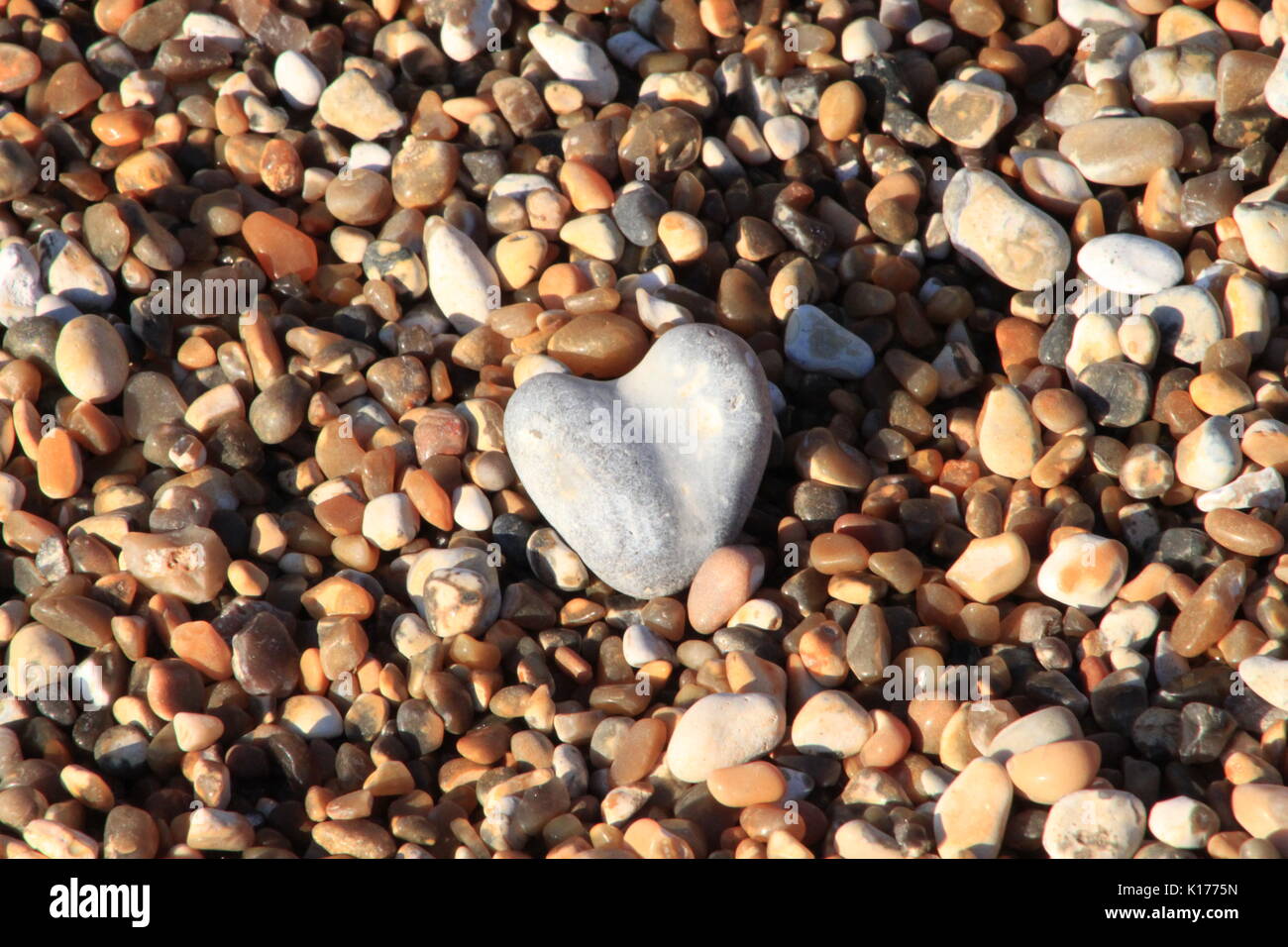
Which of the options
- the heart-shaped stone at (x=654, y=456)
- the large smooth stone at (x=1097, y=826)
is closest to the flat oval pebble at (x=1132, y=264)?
the heart-shaped stone at (x=654, y=456)

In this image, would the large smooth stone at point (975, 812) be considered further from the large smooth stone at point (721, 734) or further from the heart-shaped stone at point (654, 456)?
the heart-shaped stone at point (654, 456)

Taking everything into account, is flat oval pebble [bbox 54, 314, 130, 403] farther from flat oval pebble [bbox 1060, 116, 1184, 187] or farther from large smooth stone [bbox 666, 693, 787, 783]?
flat oval pebble [bbox 1060, 116, 1184, 187]

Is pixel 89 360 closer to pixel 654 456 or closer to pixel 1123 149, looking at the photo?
pixel 654 456

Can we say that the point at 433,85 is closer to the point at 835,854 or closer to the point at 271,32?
the point at 271,32

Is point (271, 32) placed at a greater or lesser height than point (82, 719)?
greater

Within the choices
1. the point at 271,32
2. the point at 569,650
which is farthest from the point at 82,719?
the point at 271,32

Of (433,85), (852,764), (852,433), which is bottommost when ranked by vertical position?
(852,764)
